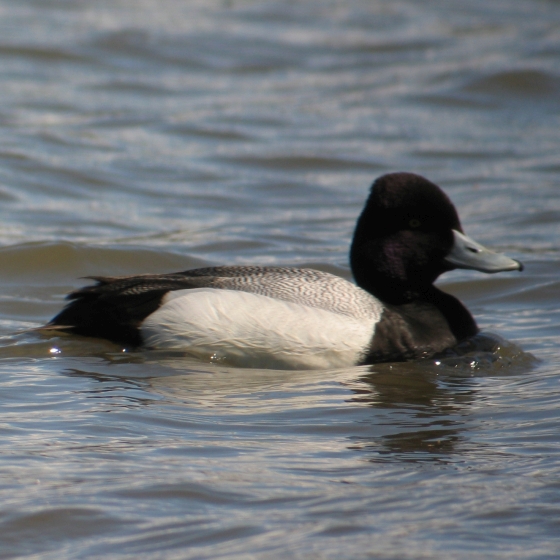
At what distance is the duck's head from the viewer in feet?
19.2

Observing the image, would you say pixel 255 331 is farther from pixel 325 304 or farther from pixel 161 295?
pixel 161 295

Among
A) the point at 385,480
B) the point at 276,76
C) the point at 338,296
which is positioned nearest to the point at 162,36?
the point at 276,76

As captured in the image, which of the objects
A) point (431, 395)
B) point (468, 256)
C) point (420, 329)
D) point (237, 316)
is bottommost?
point (431, 395)

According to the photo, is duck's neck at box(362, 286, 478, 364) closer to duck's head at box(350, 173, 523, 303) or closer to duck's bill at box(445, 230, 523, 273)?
duck's head at box(350, 173, 523, 303)

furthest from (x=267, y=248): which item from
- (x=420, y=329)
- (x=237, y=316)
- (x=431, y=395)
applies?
(x=431, y=395)

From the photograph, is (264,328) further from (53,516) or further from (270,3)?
(270,3)

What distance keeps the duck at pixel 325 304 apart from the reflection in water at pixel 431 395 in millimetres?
131

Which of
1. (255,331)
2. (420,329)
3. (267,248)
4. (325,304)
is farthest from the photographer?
(267,248)

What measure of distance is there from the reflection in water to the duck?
5.2 inches

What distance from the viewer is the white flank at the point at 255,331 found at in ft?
17.5

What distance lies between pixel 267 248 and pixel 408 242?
2509 mm

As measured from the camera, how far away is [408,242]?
5.90 meters

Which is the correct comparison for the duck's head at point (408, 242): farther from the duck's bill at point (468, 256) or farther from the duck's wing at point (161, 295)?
the duck's wing at point (161, 295)

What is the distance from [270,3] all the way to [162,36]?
11.2ft
